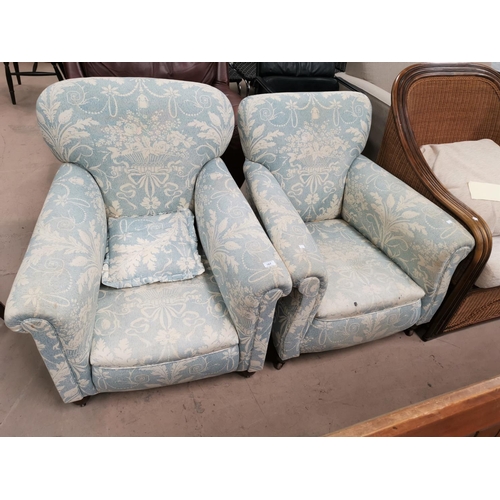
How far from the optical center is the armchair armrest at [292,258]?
3.29ft

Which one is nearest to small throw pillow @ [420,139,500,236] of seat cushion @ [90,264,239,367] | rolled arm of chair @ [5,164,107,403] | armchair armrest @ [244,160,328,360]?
armchair armrest @ [244,160,328,360]

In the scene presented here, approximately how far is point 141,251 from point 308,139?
75 centimetres

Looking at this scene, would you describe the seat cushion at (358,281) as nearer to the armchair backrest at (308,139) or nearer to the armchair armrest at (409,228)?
the armchair armrest at (409,228)

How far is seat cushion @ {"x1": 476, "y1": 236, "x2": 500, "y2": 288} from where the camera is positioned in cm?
123

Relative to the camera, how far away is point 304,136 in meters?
1.36

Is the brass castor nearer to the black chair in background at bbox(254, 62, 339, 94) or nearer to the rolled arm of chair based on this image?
the rolled arm of chair

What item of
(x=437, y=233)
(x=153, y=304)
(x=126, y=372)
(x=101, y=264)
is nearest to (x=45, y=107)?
(x=101, y=264)

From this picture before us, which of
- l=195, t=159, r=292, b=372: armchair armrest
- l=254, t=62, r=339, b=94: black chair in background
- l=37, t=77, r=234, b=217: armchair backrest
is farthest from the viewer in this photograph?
l=254, t=62, r=339, b=94: black chair in background

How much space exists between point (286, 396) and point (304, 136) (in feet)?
3.11

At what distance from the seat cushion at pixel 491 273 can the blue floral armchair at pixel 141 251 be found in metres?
0.78

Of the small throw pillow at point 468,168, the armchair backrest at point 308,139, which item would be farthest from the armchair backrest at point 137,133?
the small throw pillow at point 468,168

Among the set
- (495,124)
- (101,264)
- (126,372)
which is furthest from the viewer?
(495,124)

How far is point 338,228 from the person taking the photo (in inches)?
57.7

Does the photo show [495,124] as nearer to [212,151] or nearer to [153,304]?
[212,151]
